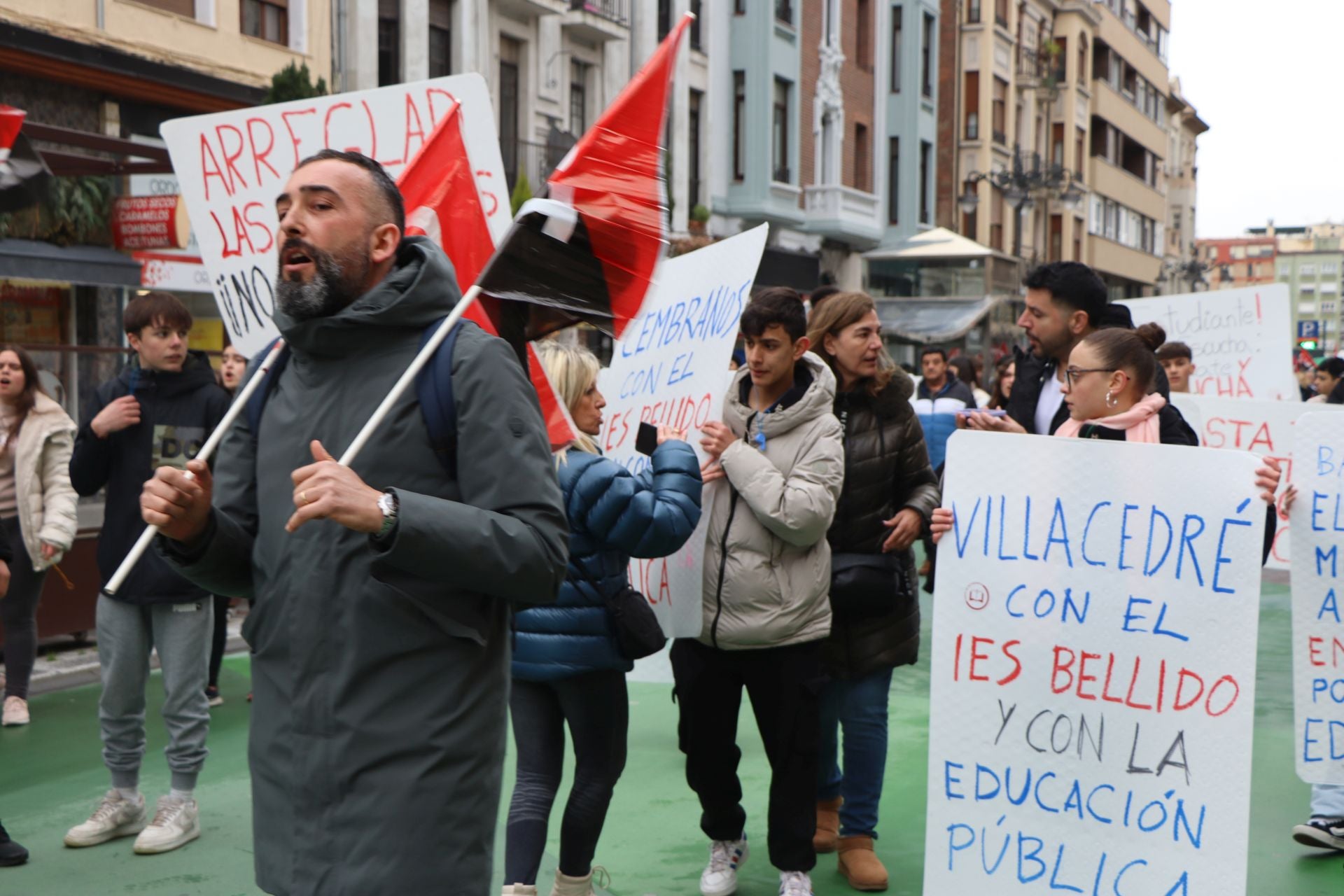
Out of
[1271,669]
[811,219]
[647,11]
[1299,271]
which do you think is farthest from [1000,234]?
[1299,271]

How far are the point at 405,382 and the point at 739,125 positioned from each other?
27376mm

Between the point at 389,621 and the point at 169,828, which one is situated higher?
the point at 389,621

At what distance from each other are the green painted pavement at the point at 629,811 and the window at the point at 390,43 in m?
13.8

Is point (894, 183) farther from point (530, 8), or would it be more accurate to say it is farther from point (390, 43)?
point (390, 43)

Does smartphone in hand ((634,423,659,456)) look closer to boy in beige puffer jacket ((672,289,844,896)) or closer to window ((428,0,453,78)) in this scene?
boy in beige puffer jacket ((672,289,844,896))

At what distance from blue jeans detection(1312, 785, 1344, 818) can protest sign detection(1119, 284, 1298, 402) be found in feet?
17.9

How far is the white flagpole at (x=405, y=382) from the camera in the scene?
2465 millimetres

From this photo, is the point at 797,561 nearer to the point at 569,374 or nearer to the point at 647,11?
the point at 569,374

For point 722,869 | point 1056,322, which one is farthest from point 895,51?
point 722,869

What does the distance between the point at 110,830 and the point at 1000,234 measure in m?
41.9

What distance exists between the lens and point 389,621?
8.33ft

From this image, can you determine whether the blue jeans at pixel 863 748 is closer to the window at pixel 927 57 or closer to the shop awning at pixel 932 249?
the shop awning at pixel 932 249

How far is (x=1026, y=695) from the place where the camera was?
3.98 m

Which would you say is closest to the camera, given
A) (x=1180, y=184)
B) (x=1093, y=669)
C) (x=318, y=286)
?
(x=318, y=286)
